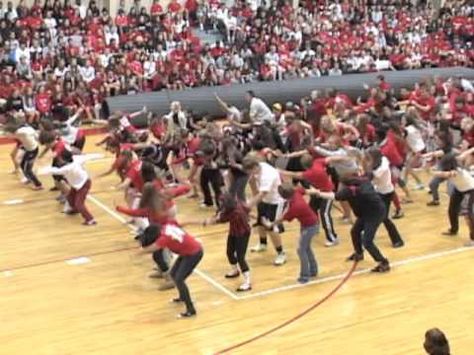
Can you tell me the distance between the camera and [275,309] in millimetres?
10469

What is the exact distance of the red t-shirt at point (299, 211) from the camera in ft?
35.4

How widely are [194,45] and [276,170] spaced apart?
541 inches

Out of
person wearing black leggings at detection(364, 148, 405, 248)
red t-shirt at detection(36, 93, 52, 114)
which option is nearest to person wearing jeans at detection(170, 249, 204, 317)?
person wearing black leggings at detection(364, 148, 405, 248)

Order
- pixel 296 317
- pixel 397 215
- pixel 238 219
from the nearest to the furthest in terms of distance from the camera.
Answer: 1. pixel 296 317
2. pixel 238 219
3. pixel 397 215

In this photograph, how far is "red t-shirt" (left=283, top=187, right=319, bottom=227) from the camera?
1078cm

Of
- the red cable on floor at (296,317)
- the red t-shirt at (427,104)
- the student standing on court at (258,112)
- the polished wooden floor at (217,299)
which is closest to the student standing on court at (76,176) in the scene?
the polished wooden floor at (217,299)

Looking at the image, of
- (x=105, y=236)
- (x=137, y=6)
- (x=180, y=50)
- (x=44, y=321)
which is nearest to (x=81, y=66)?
(x=180, y=50)

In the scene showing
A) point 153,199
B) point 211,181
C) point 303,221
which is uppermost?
point 153,199

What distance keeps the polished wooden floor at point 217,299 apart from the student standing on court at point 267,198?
27cm

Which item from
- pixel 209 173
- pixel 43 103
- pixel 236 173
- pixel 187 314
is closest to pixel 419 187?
pixel 209 173

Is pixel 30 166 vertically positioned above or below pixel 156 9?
below

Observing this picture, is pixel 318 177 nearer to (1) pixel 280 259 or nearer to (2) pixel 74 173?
(1) pixel 280 259

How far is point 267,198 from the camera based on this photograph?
1184cm

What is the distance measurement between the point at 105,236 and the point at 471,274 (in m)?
5.42
